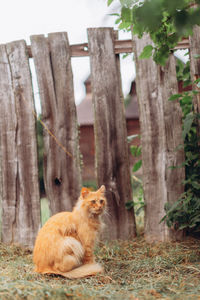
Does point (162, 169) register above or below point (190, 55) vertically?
below

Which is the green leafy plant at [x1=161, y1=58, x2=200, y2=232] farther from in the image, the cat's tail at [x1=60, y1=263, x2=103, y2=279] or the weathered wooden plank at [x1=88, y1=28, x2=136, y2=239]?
the cat's tail at [x1=60, y1=263, x2=103, y2=279]

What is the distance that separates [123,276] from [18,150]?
175cm

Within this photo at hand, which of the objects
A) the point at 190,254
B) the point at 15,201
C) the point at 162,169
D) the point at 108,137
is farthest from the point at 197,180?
the point at 15,201

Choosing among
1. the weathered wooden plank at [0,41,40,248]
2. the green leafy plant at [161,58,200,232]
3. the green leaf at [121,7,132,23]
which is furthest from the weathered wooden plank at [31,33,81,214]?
the green leaf at [121,7,132,23]

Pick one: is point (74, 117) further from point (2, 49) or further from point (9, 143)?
point (2, 49)

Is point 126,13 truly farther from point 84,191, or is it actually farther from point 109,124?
point 109,124

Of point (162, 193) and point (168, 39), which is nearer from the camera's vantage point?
point (168, 39)

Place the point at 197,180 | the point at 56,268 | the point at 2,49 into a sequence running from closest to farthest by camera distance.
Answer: the point at 56,268, the point at 197,180, the point at 2,49

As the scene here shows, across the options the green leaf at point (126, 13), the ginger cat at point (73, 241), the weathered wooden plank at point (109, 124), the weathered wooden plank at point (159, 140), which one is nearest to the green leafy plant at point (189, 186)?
the weathered wooden plank at point (159, 140)

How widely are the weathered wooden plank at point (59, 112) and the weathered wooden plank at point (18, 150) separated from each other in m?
0.17

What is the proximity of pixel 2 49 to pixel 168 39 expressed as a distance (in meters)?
2.21

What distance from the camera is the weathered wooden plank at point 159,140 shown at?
326 centimetres

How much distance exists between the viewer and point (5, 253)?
324 cm

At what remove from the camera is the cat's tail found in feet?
8.08
